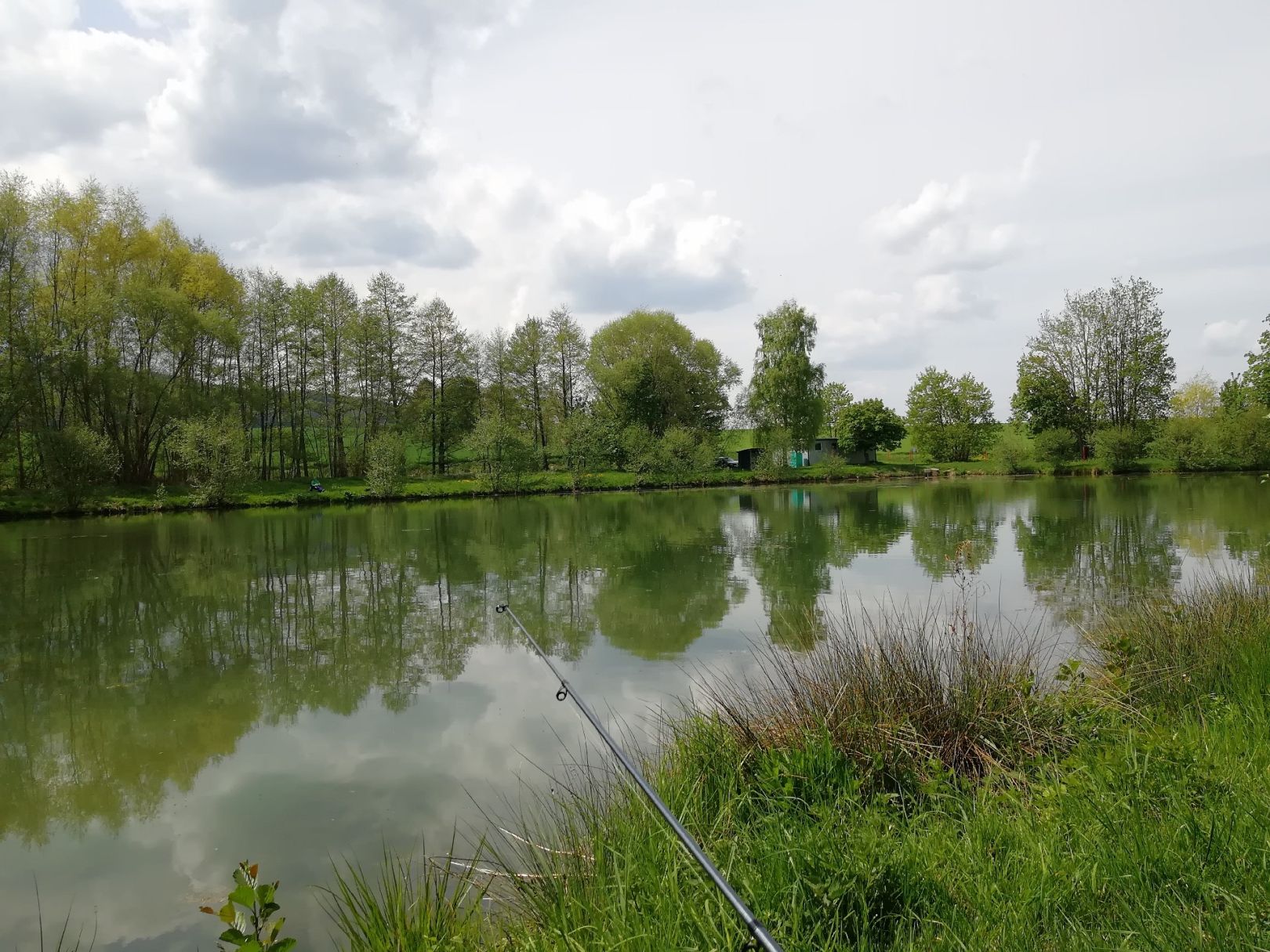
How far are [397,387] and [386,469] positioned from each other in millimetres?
10501

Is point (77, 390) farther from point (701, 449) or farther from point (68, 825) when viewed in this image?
point (68, 825)

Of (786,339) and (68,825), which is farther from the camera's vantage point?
(786,339)

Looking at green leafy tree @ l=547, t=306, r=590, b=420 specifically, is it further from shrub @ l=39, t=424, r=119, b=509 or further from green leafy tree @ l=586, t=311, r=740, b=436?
shrub @ l=39, t=424, r=119, b=509

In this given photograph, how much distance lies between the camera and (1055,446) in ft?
169

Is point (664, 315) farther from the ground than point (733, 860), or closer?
farther from the ground

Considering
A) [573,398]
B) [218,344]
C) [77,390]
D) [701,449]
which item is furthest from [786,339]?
[77,390]

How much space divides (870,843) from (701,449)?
1859 inches

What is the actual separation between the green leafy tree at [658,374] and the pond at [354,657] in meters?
30.8

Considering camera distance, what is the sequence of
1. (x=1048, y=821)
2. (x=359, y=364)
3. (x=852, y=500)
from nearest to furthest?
(x=1048, y=821) < (x=852, y=500) < (x=359, y=364)

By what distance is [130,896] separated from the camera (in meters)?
4.39

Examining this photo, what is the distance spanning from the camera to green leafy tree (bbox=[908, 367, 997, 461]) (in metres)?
63.1

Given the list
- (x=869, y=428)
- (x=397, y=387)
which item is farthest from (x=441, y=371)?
(x=869, y=428)

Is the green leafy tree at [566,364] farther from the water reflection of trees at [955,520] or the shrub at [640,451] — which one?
the water reflection of trees at [955,520]

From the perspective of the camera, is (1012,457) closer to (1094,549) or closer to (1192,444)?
(1192,444)
